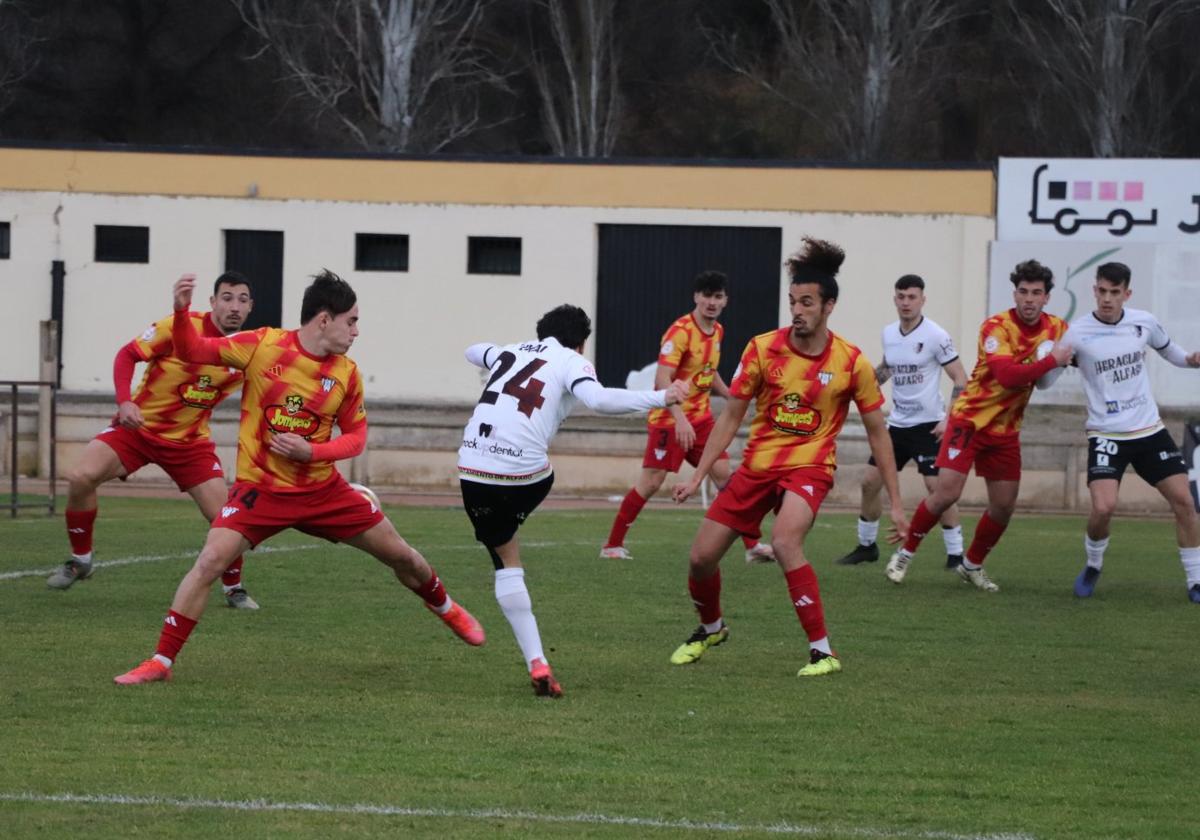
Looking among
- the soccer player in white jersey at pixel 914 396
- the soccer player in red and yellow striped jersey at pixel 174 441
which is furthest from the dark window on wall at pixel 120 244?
the soccer player in red and yellow striped jersey at pixel 174 441

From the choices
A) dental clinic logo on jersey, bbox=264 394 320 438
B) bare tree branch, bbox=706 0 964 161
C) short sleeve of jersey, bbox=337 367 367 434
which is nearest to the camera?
dental clinic logo on jersey, bbox=264 394 320 438

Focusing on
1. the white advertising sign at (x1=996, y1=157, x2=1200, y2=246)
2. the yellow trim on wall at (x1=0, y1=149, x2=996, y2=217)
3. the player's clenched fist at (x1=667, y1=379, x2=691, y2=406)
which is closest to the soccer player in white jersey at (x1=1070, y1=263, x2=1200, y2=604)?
the player's clenched fist at (x1=667, y1=379, x2=691, y2=406)

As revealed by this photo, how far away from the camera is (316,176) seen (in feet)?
99.1

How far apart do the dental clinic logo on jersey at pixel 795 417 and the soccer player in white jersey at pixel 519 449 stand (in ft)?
3.51

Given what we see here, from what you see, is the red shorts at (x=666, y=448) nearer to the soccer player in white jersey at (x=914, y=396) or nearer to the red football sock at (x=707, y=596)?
the soccer player in white jersey at (x=914, y=396)

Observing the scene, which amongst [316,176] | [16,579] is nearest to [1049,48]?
[316,176]

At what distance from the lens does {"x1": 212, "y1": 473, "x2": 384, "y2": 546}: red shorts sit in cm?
834

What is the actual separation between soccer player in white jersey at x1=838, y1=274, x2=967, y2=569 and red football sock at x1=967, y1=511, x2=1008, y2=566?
90 centimetres

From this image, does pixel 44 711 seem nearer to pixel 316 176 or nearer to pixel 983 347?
pixel 983 347

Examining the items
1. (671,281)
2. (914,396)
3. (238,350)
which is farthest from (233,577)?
(671,281)

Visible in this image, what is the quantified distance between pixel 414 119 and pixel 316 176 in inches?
534

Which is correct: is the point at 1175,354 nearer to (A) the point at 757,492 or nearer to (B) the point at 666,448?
(B) the point at 666,448

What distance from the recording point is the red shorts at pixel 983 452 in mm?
12672

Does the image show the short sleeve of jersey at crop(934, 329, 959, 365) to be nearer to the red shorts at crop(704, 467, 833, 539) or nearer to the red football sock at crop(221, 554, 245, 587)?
the red shorts at crop(704, 467, 833, 539)
